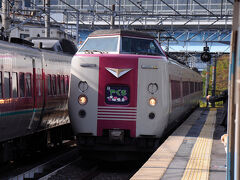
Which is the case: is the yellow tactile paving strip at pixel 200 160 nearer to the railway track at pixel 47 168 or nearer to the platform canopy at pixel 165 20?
the railway track at pixel 47 168

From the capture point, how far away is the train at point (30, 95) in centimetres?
1119

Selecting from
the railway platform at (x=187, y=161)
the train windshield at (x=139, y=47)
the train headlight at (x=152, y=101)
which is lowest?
the railway platform at (x=187, y=161)

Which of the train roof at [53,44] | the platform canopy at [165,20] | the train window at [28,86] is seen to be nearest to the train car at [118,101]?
the train window at [28,86]

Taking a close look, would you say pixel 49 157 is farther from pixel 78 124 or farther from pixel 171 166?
pixel 171 166

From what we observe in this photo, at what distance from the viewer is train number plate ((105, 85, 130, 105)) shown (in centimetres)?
1176

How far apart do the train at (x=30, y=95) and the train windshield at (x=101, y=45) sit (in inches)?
56.7

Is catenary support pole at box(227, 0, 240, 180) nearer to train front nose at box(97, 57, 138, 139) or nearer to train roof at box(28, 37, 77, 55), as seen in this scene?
train front nose at box(97, 57, 138, 139)

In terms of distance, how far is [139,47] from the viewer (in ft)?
41.6

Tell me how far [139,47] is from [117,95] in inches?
59.7

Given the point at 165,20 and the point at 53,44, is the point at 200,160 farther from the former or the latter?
the point at 165,20

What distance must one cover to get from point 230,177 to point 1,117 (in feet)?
23.2

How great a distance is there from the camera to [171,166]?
856cm

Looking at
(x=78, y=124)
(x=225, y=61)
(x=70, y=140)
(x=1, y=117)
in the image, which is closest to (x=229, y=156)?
(x=1, y=117)

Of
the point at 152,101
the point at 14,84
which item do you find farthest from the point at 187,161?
the point at 14,84
